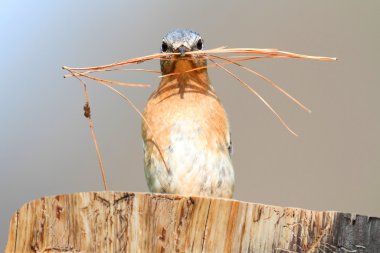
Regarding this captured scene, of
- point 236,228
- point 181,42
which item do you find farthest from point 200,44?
point 236,228

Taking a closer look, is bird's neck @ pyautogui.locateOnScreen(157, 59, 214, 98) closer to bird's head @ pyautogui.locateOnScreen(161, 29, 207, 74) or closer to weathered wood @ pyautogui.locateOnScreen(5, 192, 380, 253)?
bird's head @ pyautogui.locateOnScreen(161, 29, 207, 74)

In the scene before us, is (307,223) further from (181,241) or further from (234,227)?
(181,241)

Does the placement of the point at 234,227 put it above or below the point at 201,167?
below

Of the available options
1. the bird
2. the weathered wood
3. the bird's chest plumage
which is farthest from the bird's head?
the weathered wood

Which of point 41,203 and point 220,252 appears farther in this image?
point 41,203

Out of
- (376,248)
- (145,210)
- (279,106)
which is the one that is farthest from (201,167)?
(279,106)

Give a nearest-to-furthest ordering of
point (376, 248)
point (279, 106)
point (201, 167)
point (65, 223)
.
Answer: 1. point (376, 248)
2. point (65, 223)
3. point (201, 167)
4. point (279, 106)

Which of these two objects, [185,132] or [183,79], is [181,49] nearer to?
[183,79]
